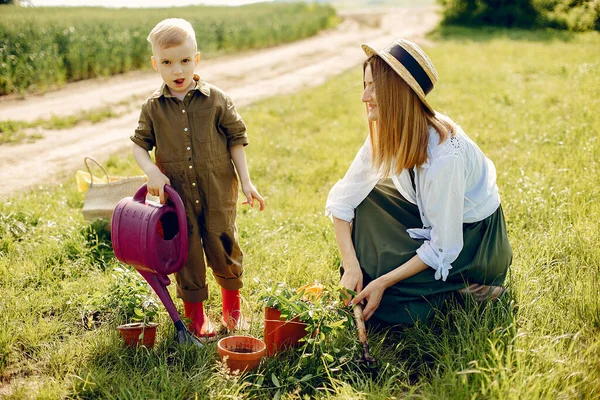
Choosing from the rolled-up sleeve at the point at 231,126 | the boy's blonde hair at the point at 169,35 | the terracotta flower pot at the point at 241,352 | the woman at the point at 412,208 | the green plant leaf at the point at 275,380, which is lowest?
the green plant leaf at the point at 275,380

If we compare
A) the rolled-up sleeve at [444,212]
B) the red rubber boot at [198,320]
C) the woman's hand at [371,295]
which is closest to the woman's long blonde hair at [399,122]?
the rolled-up sleeve at [444,212]

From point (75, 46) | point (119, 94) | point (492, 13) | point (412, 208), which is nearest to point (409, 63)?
point (412, 208)

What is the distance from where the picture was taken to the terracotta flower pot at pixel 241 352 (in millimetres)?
2490

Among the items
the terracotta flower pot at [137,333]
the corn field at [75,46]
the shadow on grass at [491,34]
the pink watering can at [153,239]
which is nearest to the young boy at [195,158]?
the pink watering can at [153,239]

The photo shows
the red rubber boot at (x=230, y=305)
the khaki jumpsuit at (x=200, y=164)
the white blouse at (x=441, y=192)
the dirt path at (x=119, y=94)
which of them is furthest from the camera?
the dirt path at (x=119, y=94)

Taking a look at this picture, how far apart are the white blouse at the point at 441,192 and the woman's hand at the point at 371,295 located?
0.83 feet

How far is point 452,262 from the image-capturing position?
2.84 meters

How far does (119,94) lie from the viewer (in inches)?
395

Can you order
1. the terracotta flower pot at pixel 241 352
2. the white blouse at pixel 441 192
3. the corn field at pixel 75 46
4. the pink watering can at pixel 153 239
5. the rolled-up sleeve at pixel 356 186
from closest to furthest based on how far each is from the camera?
the terracotta flower pot at pixel 241 352
the pink watering can at pixel 153 239
the white blouse at pixel 441 192
the rolled-up sleeve at pixel 356 186
the corn field at pixel 75 46

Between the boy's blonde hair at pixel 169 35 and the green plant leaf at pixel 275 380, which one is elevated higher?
the boy's blonde hair at pixel 169 35

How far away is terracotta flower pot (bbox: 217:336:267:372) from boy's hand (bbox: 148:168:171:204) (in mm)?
744

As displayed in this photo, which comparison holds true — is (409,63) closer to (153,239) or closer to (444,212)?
(444,212)

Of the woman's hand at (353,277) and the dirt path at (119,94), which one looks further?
the dirt path at (119,94)

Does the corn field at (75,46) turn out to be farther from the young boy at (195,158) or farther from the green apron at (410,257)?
the green apron at (410,257)
